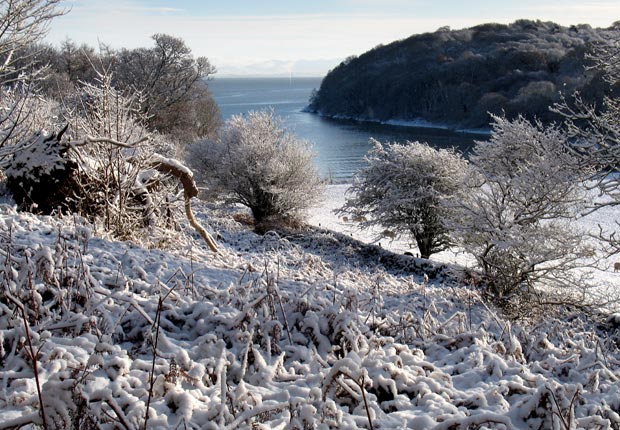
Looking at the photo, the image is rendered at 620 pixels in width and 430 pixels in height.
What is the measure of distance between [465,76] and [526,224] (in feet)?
313

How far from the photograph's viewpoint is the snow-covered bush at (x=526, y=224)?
14.6m

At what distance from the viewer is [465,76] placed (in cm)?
10400

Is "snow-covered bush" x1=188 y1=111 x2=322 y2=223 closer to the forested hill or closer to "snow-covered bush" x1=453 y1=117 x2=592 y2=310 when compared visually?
"snow-covered bush" x1=453 y1=117 x2=592 y2=310

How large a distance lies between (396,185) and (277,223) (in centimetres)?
653

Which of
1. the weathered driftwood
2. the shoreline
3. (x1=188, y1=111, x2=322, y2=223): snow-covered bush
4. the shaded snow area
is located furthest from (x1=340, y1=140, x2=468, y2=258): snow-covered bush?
the shoreline

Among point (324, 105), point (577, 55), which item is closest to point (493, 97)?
point (577, 55)

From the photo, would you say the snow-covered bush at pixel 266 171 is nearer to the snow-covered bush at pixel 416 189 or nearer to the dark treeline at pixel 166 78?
the snow-covered bush at pixel 416 189

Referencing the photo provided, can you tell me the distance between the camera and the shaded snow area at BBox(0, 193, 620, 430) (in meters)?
2.42

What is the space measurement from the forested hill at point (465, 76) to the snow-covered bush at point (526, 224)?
49808 millimetres

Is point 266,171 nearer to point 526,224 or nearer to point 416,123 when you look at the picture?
point 526,224

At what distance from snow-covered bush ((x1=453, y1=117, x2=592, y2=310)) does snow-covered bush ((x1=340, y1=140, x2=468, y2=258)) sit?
342 centimetres

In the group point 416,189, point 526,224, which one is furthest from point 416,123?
point 526,224

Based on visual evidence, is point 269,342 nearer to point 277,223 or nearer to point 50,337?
point 50,337

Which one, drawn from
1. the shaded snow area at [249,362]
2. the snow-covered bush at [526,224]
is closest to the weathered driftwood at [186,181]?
the shaded snow area at [249,362]
